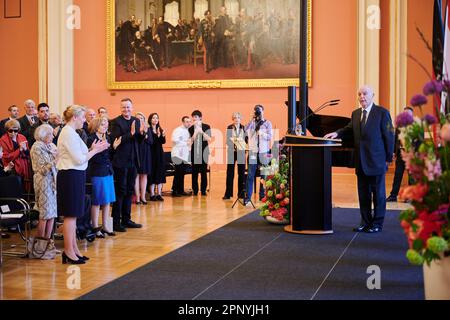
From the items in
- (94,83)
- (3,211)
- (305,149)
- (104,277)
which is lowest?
(104,277)

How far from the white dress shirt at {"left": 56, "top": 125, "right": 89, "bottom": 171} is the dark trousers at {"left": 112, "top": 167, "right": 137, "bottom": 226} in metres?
2.11

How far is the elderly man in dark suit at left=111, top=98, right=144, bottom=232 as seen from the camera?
8.08 m

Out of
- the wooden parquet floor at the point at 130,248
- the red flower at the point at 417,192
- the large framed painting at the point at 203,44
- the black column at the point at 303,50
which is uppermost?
the large framed painting at the point at 203,44

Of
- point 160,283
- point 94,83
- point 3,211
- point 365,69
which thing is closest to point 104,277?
point 160,283

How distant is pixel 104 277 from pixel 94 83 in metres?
12.9

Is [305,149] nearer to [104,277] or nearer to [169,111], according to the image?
[104,277]

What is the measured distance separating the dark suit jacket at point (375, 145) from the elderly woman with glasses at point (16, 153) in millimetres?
4476

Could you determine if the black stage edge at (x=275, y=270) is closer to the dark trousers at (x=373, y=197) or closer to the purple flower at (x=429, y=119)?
the dark trousers at (x=373, y=197)

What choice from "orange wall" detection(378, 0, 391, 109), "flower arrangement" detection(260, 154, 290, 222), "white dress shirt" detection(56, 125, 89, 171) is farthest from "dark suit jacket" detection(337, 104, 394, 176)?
"orange wall" detection(378, 0, 391, 109)

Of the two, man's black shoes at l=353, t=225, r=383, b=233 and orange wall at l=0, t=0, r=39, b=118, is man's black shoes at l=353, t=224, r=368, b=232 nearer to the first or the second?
man's black shoes at l=353, t=225, r=383, b=233

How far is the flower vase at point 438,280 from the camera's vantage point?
12.0 ft

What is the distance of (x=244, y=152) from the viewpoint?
11.3 metres

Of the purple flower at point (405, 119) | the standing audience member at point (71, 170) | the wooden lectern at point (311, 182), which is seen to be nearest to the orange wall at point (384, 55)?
the wooden lectern at point (311, 182)
